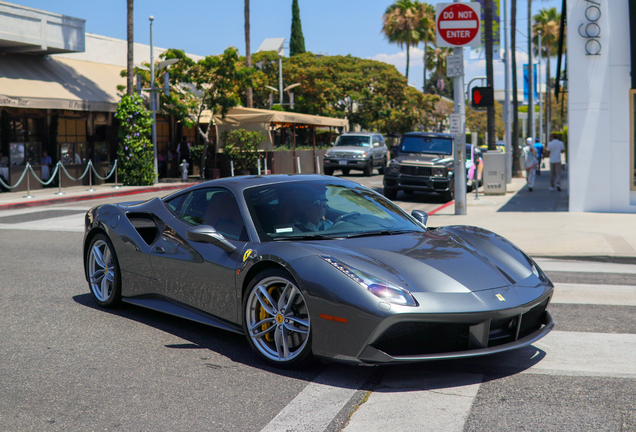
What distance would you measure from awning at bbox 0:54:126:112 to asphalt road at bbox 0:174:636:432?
18.4 m

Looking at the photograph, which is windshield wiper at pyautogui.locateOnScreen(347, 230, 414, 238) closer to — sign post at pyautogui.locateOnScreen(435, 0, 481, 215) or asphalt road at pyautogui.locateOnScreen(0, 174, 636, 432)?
asphalt road at pyautogui.locateOnScreen(0, 174, 636, 432)

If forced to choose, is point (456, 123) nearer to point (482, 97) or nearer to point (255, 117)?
point (482, 97)

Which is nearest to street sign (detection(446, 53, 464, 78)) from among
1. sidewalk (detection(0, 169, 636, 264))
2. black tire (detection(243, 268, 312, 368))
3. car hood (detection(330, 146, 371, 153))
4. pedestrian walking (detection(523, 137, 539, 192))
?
sidewalk (detection(0, 169, 636, 264))

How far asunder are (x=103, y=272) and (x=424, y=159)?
14.5 m

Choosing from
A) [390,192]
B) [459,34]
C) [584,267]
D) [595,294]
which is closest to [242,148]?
[390,192]

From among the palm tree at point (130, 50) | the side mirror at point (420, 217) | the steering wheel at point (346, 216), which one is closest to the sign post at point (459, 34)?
the side mirror at point (420, 217)

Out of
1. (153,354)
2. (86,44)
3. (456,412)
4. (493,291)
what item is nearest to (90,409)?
(153,354)

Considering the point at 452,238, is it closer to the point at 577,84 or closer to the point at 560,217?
the point at 560,217

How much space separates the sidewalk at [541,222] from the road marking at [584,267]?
0.89ft

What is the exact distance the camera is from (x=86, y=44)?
29.5m

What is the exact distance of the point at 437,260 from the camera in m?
4.55

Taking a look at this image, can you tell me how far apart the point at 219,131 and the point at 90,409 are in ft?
89.3

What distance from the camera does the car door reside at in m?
4.96

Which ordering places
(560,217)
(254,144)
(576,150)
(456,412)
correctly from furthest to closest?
1. (254,144)
2. (576,150)
3. (560,217)
4. (456,412)
